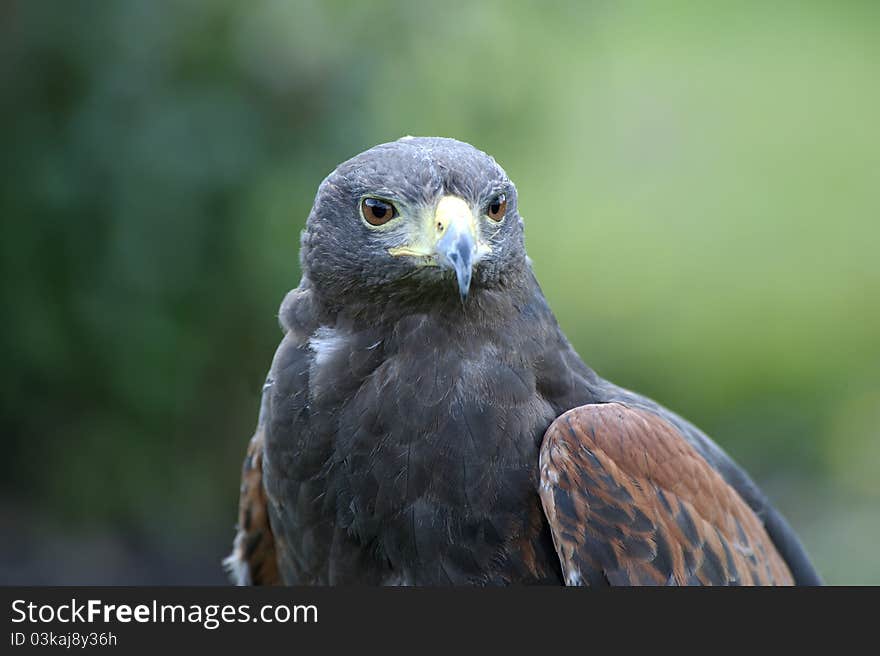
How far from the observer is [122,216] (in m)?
5.44

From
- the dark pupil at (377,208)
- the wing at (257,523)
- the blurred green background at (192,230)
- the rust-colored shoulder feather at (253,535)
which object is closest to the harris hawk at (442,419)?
the dark pupil at (377,208)

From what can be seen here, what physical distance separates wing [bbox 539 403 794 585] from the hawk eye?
0.81 metres

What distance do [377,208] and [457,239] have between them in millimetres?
288

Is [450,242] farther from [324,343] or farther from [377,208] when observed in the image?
[324,343]

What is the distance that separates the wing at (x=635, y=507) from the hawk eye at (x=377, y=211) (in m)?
0.81

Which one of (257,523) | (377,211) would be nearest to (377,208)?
(377,211)

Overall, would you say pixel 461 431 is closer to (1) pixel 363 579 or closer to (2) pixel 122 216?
(1) pixel 363 579

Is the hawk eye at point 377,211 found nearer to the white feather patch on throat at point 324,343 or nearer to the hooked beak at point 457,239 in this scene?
the hooked beak at point 457,239

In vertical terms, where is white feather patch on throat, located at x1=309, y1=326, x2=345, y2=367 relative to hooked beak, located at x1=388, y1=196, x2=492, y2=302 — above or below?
below

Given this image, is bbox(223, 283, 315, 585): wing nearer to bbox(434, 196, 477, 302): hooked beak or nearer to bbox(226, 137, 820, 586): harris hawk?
bbox(226, 137, 820, 586): harris hawk

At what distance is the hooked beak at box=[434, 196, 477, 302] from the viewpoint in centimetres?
294

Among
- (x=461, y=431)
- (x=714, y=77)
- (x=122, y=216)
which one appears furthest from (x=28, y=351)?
(x=714, y=77)

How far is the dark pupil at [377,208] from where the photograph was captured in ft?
10.3

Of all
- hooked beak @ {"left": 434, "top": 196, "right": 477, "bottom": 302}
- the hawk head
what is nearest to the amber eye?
the hawk head
